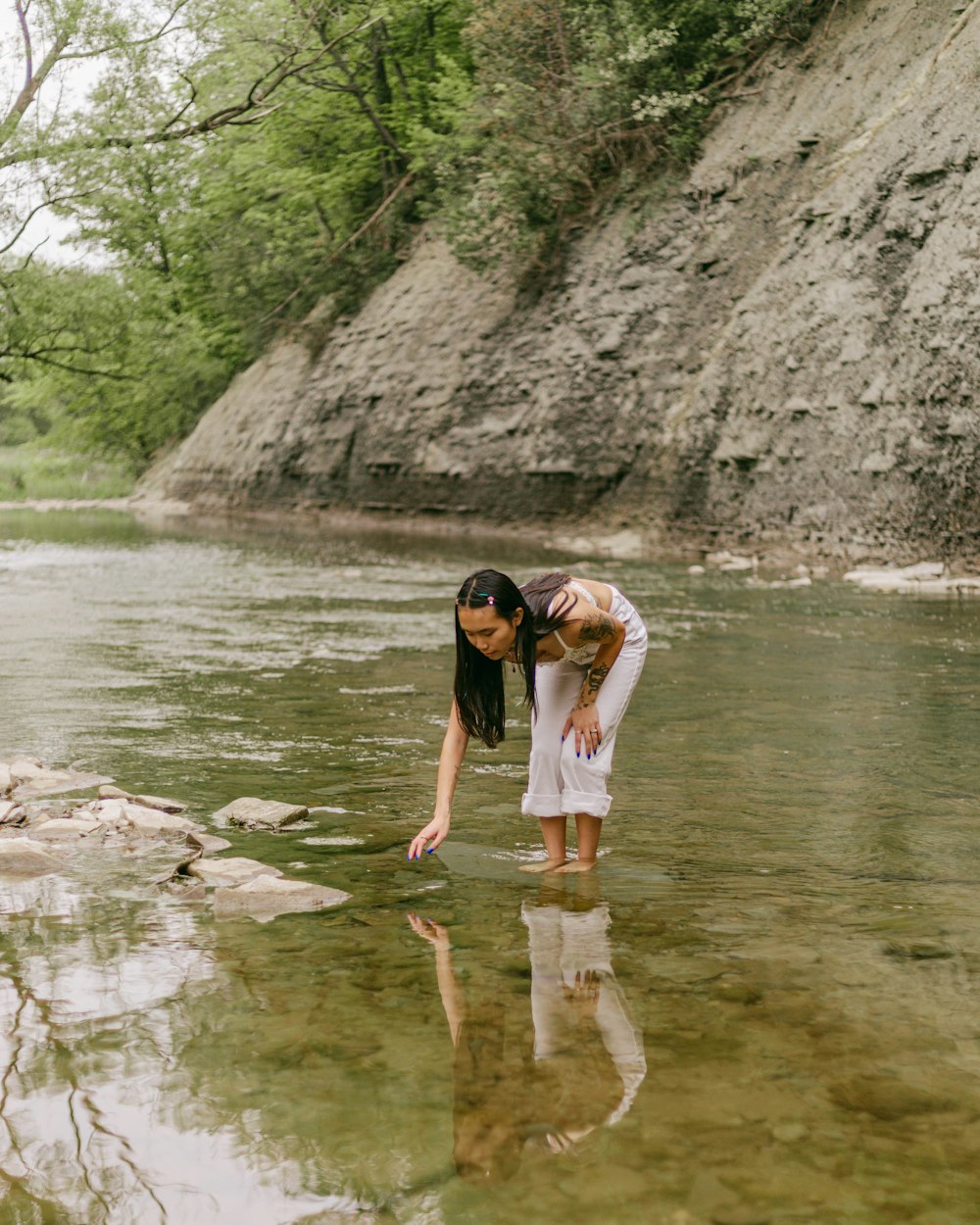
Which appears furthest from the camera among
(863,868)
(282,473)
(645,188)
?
(282,473)

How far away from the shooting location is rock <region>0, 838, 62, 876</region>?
4812mm

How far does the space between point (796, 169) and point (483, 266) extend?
685 centimetres

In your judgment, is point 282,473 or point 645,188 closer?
point 645,188

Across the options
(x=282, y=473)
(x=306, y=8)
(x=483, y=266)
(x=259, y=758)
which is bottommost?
(x=259, y=758)

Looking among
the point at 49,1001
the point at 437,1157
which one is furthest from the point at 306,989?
the point at 437,1157

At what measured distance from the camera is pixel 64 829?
532 cm

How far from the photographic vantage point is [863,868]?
16.1 feet

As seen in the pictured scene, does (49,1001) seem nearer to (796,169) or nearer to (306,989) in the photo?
(306,989)

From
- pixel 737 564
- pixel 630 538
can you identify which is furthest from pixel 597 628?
pixel 630 538

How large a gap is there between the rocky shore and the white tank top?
1230 millimetres

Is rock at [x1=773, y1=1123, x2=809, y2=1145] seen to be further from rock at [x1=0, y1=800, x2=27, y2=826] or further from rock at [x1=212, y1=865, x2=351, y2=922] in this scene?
rock at [x1=0, y1=800, x2=27, y2=826]

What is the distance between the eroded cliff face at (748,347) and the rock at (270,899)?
43.8ft

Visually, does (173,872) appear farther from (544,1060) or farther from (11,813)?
(544,1060)

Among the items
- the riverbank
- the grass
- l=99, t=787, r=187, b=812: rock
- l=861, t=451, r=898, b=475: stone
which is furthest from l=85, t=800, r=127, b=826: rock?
the grass
